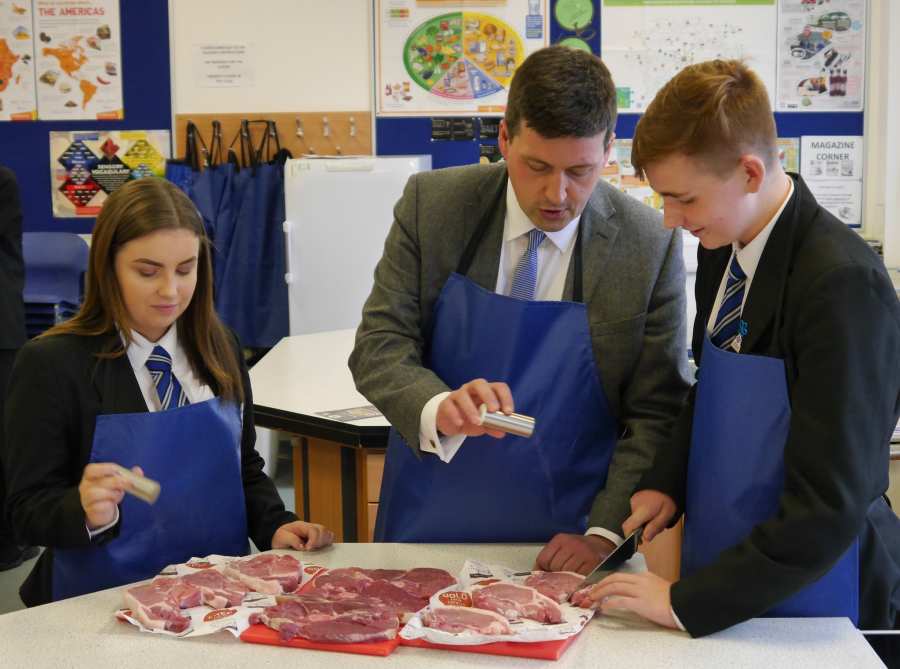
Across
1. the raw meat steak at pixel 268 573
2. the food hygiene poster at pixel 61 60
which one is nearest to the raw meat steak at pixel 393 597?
the raw meat steak at pixel 268 573

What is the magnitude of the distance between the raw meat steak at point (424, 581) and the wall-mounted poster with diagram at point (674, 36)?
4.03 m

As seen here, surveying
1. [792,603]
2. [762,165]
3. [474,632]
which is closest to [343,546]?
[474,632]

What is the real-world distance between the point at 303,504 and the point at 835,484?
179 centimetres

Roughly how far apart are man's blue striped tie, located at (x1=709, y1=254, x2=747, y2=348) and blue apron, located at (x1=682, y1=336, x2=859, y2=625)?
0.03 metres

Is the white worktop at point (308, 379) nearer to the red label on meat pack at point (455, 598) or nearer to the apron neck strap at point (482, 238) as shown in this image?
the apron neck strap at point (482, 238)

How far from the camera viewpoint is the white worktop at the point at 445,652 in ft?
4.09

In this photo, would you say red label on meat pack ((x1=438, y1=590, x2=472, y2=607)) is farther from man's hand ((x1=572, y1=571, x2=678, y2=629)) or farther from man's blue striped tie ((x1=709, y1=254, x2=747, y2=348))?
man's blue striped tie ((x1=709, y1=254, x2=747, y2=348))

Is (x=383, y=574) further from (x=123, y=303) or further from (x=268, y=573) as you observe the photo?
(x=123, y=303)

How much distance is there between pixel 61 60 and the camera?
212 inches

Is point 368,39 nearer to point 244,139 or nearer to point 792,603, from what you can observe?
point 244,139

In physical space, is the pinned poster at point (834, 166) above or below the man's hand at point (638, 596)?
above

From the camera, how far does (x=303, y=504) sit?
2781 millimetres

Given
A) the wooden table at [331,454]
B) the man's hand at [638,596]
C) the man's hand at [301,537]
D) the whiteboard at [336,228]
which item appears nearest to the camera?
the man's hand at [638,596]

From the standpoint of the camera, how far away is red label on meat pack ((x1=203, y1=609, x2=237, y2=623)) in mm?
1354
